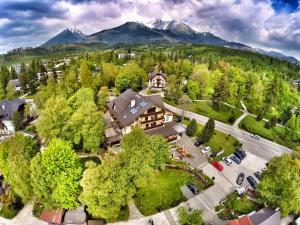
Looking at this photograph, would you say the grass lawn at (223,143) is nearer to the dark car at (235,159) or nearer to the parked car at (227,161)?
the parked car at (227,161)

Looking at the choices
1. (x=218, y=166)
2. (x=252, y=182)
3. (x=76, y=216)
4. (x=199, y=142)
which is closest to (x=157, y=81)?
(x=199, y=142)

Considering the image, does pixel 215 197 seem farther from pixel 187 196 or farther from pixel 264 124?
pixel 264 124

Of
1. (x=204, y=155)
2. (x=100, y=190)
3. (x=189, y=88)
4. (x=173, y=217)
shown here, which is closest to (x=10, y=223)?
(x=100, y=190)

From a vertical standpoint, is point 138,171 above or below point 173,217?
above

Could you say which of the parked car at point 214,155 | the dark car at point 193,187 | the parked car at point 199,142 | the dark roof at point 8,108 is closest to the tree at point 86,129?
the dark car at point 193,187

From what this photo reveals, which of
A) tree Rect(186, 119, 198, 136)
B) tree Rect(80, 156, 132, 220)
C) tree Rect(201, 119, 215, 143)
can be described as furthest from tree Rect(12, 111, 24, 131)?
tree Rect(201, 119, 215, 143)
